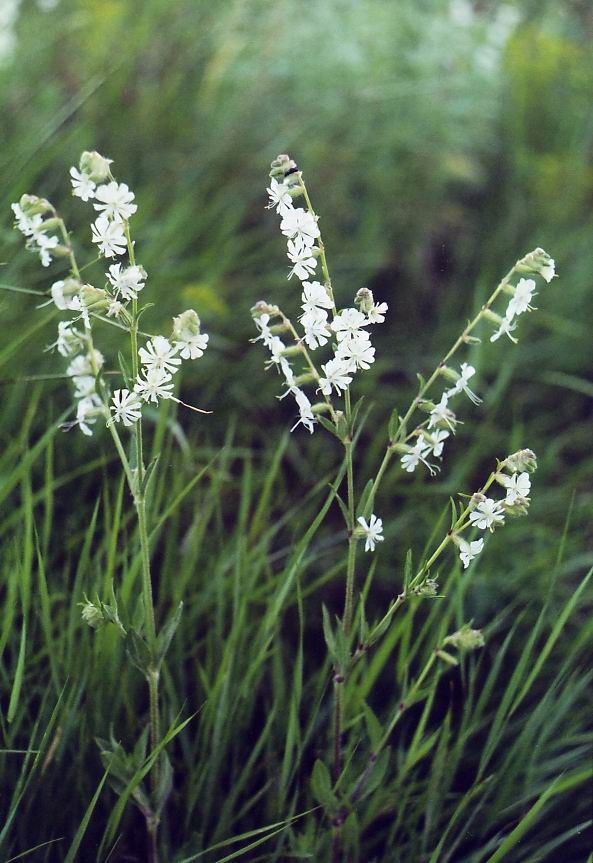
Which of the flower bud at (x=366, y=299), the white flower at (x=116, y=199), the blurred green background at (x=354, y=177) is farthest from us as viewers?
the blurred green background at (x=354, y=177)

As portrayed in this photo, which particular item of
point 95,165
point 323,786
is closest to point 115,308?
point 95,165

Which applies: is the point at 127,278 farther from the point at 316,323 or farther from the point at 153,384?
the point at 316,323

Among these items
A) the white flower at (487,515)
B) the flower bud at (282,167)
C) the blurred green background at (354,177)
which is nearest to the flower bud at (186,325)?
the flower bud at (282,167)

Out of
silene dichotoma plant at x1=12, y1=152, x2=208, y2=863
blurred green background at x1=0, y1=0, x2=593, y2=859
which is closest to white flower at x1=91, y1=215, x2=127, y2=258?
silene dichotoma plant at x1=12, y1=152, x2=208, y2=863

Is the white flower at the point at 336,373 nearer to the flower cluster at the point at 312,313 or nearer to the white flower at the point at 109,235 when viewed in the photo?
the flower cluster at the point at 312,313

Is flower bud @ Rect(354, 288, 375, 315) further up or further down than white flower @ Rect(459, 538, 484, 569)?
further up

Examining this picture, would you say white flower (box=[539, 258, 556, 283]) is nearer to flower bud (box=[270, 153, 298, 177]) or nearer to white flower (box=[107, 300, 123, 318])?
flower bud (box=[270, 153, 298, 177])
